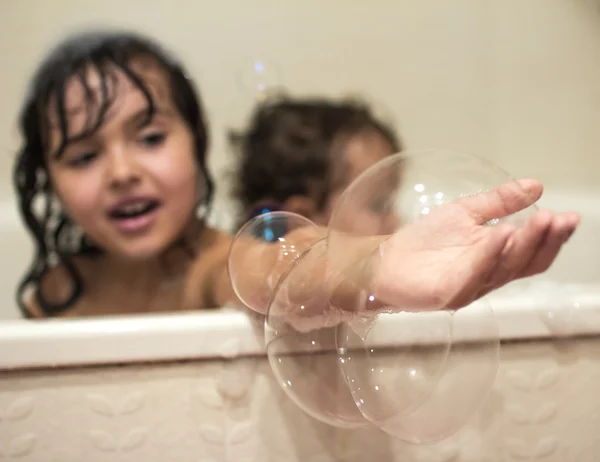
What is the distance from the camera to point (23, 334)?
51 centimetres

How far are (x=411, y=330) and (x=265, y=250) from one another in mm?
162

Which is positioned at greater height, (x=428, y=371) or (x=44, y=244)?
(x=428, y=371)

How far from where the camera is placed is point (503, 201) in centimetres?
37

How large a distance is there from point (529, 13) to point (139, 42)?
901mm

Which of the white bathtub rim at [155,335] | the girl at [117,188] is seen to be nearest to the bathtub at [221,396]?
the white bathtub rim at [155,335]

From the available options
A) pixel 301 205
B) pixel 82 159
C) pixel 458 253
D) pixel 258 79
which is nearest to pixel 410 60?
pixel 258 79

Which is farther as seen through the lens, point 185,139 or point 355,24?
point 355,24

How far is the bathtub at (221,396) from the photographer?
520mm

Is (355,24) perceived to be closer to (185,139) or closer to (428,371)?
(185,139)

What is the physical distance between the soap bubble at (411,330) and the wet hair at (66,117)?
0.59 metres

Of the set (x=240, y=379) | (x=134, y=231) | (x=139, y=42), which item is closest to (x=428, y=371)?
(x=240, y=379)

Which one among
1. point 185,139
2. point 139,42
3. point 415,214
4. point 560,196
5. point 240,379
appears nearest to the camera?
point 415,214

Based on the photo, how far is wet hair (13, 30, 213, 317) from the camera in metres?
0.88

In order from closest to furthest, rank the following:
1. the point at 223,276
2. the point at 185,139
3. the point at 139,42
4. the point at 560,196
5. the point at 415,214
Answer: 1. the point at 415,214
2. the point at 223,276
3. the point at 185,139
4. the point at 139,42
5. the point at 560,196
